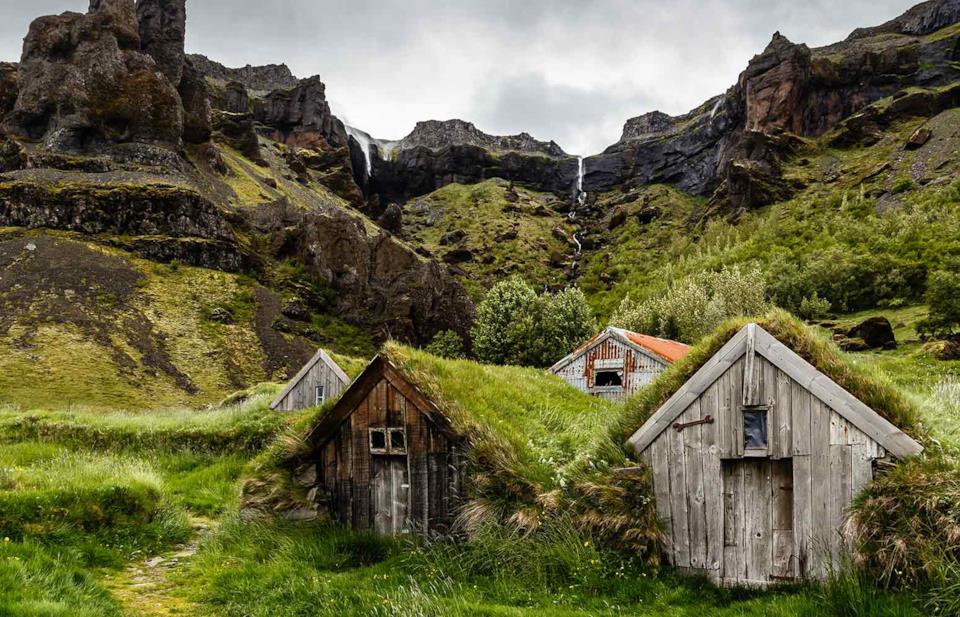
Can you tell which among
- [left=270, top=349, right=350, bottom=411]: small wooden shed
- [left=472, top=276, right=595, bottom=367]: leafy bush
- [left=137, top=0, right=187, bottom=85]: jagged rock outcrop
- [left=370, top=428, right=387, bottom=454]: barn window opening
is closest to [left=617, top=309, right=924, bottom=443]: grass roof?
[left=370, top=428, right=387, bottom=454]: barn window opening

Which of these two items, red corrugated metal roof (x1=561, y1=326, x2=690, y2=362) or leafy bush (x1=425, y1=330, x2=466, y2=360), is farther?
leafy bush (x1=425, y1=330, x2=466, y2=360)

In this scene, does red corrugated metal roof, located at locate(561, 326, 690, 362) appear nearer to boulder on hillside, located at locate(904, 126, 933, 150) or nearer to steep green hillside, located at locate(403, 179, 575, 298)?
steep green hillside, located at locate(403, 179, 575, 298)

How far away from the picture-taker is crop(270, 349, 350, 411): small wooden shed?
2809 centimetres

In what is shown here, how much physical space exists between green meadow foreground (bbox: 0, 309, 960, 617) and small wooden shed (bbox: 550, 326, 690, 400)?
49.4 feet

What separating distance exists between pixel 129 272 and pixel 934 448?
65578mm

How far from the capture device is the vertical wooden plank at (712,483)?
29.9 feet

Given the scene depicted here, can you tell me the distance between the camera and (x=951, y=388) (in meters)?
13.3

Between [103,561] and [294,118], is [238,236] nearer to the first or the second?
[103,561]

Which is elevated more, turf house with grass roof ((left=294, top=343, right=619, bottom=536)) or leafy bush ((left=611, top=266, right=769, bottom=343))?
leafy bush ((left=611, top=266, right=769, bottom=343))

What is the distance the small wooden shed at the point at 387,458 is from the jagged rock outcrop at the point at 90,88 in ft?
284

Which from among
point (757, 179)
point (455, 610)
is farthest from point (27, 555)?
point (757, 179)

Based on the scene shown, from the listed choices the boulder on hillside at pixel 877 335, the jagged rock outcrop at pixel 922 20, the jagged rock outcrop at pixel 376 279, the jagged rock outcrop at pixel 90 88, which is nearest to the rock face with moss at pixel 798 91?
the jagged rock outcrop at pixel 922 20

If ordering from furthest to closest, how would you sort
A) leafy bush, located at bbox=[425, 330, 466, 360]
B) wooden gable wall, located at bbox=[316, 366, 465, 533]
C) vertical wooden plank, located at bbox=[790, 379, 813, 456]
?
leafy bush, located at bbox=[425, 330, 466, 360], wooden gable wall, located at bbox=[316, 366, 465, 533], vertical wooden plank, located at bbox=[790, 379, 813, 456]

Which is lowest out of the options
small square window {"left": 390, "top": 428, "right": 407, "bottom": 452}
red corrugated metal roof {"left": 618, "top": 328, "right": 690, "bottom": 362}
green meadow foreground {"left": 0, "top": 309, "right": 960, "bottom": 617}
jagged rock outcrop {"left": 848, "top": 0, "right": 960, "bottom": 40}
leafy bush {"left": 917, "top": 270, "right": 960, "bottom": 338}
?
green meadow foreground {"left": 0, "top": 309, "right": 960, "bottom": 617}
